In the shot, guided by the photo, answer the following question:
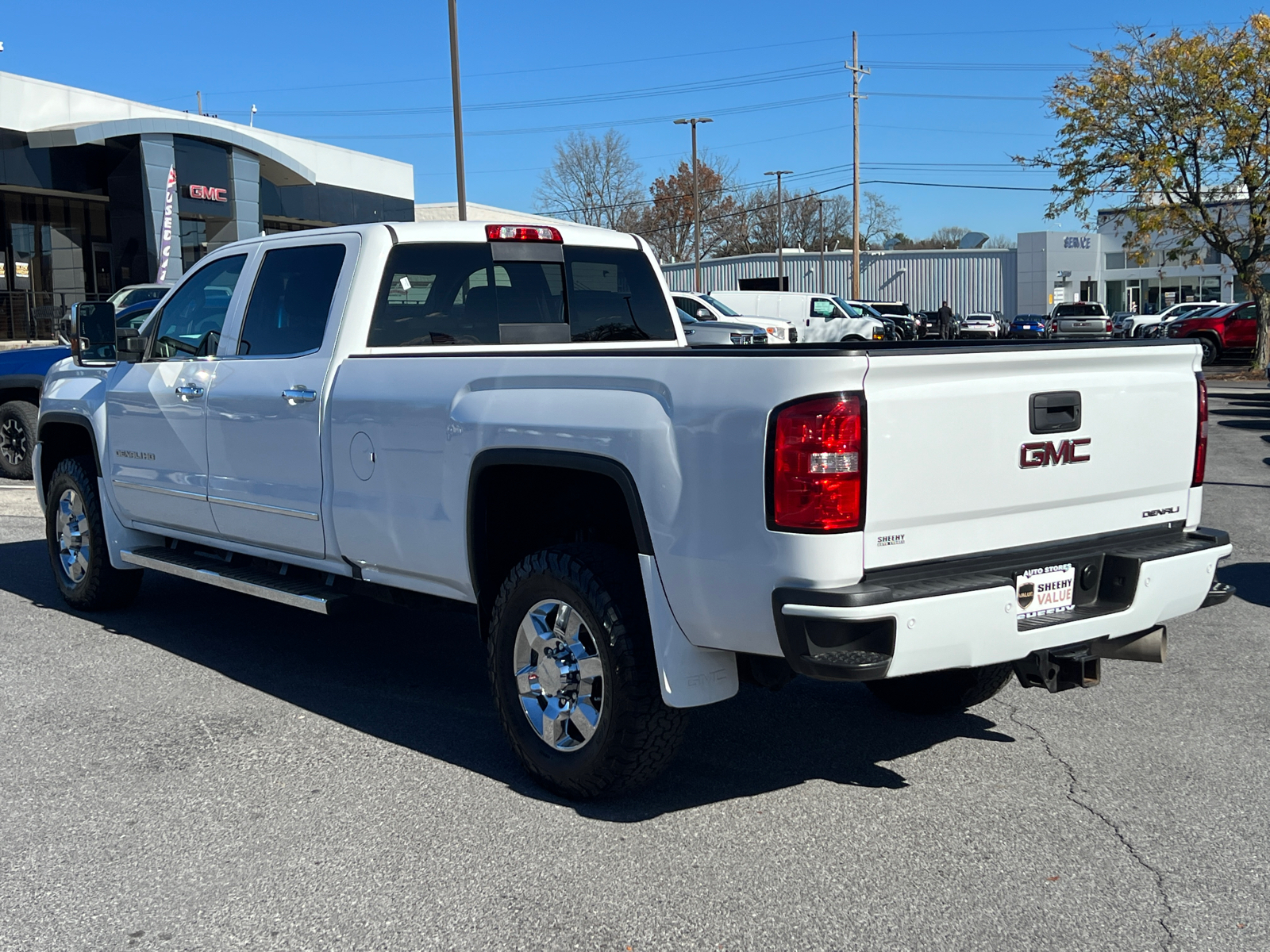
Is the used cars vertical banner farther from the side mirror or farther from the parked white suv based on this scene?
the side mirror

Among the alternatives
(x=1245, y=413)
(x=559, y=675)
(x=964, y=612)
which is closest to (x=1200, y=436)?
(x=964, y=612)

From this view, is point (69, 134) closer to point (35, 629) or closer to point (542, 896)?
point (35, 629)

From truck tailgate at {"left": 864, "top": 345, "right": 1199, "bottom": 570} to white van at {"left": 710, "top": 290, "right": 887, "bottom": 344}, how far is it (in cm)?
3043

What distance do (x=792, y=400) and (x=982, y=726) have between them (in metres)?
2.27

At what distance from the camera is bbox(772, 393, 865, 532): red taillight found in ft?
11.3

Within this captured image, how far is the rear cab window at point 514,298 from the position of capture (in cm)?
544

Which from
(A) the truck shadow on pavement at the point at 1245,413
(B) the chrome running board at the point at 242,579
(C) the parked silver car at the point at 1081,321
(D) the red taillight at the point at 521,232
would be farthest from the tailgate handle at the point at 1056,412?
(C) the parked silver car at the point at 1081,321

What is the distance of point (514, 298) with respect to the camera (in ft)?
19.0

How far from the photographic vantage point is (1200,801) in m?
4.17

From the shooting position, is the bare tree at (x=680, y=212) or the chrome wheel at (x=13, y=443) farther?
the bare tree at (x=680, y=212)

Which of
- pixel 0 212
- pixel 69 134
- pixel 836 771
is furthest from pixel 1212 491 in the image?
pixel 0 212

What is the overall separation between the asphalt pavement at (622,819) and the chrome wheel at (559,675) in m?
0.27

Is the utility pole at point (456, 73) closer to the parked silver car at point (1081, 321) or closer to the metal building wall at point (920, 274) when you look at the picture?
the parked silver car at point (1081, 321)

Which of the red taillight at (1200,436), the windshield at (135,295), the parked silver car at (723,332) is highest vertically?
the windshield at (135,295)
